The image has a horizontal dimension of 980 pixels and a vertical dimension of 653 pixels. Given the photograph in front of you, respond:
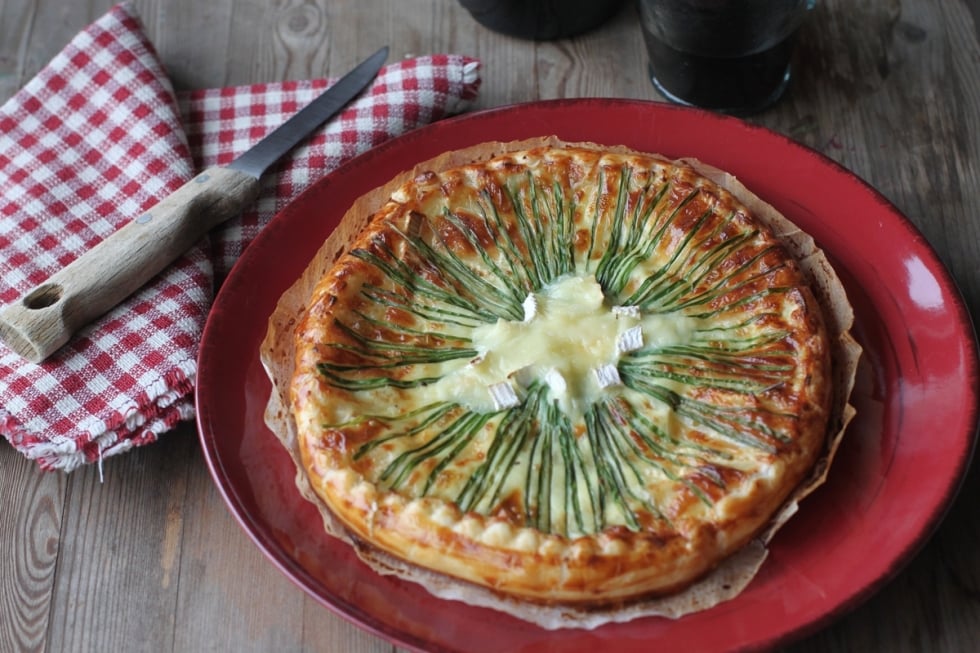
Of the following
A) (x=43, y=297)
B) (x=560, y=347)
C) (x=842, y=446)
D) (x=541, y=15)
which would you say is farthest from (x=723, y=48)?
(x=43, y=297)

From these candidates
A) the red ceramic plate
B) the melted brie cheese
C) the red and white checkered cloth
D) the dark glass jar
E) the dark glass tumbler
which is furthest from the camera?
the dark glass jar

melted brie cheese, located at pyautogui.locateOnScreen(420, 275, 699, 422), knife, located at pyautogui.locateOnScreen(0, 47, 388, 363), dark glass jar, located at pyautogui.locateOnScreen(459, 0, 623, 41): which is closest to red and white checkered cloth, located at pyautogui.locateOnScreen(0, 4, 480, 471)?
knife, located at pyautogui.locateOnScreen(0, 47, 388, 363)

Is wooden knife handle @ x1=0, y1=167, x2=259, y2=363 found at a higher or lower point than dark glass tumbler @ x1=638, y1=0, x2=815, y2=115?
lower

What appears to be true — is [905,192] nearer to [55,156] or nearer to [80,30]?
[55,156]

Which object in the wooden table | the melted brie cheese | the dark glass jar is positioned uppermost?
the dark glass jar

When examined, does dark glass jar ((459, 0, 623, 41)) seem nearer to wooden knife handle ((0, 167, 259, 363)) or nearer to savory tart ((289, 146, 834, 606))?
savory tart ((289, 146, 834, 606))

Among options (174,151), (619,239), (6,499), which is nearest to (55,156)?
(174,151)

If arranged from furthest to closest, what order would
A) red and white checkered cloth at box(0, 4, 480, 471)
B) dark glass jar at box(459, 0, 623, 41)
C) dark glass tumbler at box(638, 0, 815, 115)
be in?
dark glass jar at box(459, 0, 623, 41)
dark glass tumbler at box(638, 0, 815, 115)
red and white checkered cloth at box(0, 4, 480, 471)
